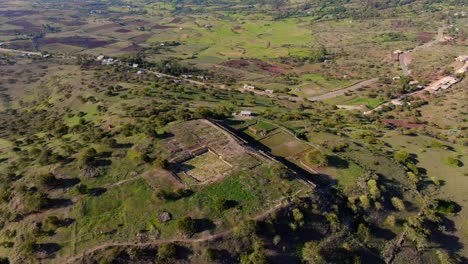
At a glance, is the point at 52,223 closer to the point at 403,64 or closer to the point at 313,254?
the point at 313,254

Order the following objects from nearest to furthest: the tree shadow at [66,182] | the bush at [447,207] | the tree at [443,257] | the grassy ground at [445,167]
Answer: the tree at [443,257]
the tree shadow at [66,182]
the grassy ground at [445,167]
the bush at [447,207]

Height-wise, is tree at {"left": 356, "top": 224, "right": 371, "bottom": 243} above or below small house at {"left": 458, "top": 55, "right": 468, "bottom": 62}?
below

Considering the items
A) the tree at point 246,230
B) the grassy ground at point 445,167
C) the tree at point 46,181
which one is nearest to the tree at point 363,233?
the grassy ground at point 445,167

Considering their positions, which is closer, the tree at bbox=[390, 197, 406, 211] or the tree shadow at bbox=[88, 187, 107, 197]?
the tree shadow at bbox=[88, 187, 107, 197]

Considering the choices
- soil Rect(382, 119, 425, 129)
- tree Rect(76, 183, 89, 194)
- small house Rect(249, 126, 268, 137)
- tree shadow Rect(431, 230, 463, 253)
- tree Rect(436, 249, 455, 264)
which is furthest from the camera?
soil Rect(382, 119, 425, 129)

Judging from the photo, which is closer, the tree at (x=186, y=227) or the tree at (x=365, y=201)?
the tree at (x=186, y=227)

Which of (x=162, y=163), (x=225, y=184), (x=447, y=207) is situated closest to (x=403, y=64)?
(x=447, y=207)

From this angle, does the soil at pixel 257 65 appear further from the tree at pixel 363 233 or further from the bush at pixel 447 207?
the tree at pixel 363 233

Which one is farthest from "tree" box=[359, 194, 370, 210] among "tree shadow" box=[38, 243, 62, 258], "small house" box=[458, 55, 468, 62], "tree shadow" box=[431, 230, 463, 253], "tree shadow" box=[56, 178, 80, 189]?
"small house" box=[458, 55, 468, 62]

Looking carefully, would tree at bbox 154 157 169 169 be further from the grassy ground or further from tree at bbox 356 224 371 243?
the grassy ground
